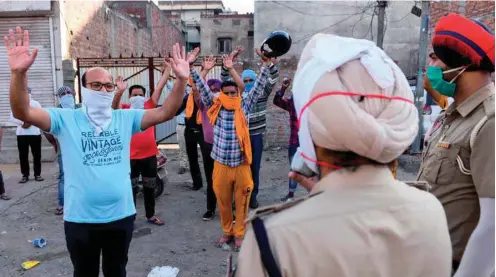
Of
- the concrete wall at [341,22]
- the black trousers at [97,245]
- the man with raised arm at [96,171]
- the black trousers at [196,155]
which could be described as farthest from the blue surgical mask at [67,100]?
the concrete wall at [341,22]

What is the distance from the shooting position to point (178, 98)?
2936mm

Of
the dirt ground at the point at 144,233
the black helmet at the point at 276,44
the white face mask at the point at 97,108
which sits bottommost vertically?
the dirt ground at the point at 144,233

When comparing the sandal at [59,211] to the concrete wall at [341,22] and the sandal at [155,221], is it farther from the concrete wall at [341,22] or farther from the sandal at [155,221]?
the concrete wall at [341,22]

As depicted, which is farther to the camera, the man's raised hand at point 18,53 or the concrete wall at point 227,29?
the concrete wall at point 227,29

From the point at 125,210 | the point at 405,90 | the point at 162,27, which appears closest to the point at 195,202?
the point at 125,210

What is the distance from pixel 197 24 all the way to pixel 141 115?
39.4 metres

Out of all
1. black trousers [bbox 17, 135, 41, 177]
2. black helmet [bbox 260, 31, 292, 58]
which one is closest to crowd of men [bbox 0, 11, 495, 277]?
black helmet [bbox 260, 31, 292, 58]

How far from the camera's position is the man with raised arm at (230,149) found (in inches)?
180

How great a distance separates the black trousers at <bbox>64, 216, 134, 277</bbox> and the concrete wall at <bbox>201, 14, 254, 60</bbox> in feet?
89.9

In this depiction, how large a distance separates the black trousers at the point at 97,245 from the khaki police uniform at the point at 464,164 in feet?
6.76

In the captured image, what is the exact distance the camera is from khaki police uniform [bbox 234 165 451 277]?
3.55 ft

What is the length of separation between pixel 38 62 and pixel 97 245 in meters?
8.65

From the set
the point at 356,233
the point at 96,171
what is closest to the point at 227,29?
the point at 96,171

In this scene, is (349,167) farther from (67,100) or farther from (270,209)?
(67,100)
